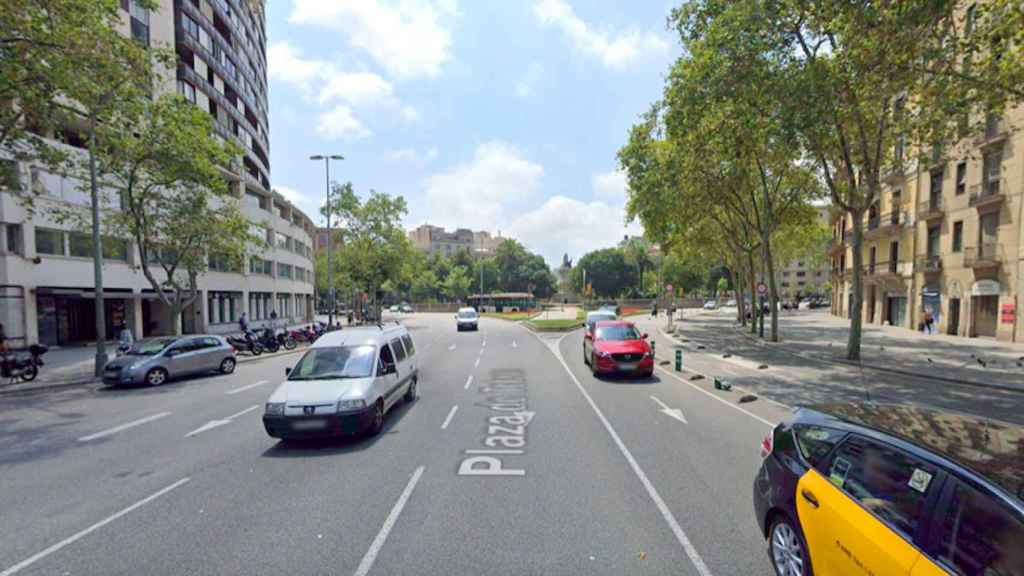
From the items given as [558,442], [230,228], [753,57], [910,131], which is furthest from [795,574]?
[230,228]

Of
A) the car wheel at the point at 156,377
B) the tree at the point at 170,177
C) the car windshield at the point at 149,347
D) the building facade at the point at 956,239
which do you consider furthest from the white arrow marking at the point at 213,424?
the building facade at the point at 956,239

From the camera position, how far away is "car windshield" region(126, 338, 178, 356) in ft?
44.7

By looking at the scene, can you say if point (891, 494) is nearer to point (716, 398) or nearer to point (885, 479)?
point (885, 479)

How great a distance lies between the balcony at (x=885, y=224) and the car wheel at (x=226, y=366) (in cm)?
4022

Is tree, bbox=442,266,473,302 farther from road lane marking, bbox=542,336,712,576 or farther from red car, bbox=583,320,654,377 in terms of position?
road lane marking, bbox=542,336,712,576

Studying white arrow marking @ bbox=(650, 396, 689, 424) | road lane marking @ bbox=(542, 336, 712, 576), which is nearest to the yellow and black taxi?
road lane marking @ bbox=(542, 336, 712, 576)

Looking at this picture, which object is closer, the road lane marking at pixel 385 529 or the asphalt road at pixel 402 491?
the road lane marking at pixel 385 529

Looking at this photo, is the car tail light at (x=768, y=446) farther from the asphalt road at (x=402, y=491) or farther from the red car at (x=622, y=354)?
the red car at (x=622, y=354)

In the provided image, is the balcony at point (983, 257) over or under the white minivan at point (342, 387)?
over

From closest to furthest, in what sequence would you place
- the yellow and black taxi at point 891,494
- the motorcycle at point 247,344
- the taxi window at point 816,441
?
the yellow and black taxi at point 891,494
the taxi window at point 816,441
the motorcycle at point 247,344

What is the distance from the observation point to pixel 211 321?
3195 cm

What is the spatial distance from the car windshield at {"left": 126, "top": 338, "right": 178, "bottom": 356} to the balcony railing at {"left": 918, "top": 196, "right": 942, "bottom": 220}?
38723 mm

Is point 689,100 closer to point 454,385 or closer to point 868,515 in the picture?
point 454,385

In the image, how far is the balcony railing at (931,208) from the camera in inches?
1030
